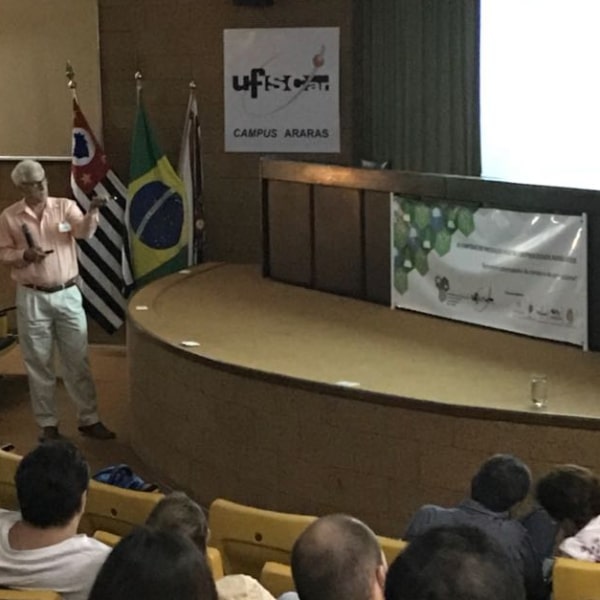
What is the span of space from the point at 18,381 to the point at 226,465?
8.59ft

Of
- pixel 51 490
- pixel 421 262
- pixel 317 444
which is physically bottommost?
pixel 317 444

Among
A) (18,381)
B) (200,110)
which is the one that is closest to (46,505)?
(18,381)

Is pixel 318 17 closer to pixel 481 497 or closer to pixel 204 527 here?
pixel 481 497

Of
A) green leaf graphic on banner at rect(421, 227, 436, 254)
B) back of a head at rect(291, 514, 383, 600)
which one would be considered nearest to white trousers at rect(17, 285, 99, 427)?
green leaf graphic on banner at rect(421, 227, 436, 254)

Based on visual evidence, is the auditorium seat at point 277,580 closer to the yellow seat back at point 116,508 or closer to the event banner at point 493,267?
the yellow seat back at point 116,508

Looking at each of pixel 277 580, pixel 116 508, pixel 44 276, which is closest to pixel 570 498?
pixel 277 580

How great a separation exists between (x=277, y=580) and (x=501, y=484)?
849 millimetres

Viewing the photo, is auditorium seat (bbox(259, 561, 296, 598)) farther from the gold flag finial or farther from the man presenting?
the gold flag finial

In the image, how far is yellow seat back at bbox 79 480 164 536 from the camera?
3.42 metres

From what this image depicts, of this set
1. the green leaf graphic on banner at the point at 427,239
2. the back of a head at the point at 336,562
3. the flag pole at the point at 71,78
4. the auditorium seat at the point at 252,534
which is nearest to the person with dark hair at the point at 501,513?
the auditorium seat at the point at 252,534

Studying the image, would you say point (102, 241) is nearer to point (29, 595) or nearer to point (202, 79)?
point (202, 79)

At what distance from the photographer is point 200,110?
25.7 feet

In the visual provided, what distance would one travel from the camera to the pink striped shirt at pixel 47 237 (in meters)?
5.84

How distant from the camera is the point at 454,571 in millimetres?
1600
